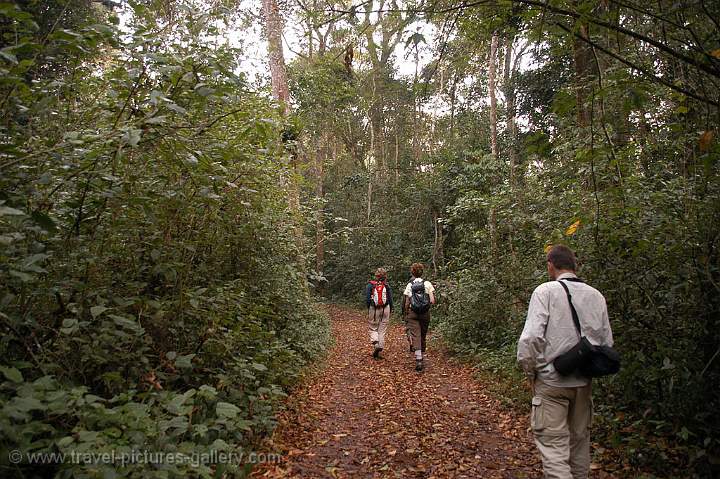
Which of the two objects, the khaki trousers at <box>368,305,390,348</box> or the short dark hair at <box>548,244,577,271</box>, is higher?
the short dark hair at <box>548,244,577,271</box>

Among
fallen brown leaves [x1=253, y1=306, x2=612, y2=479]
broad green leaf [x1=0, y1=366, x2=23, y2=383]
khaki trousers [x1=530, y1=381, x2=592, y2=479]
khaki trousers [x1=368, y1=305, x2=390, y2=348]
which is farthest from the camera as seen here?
khaki trousers [x1=368, y1=305, x2=390, y2=348]

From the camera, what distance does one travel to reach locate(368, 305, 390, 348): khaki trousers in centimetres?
902

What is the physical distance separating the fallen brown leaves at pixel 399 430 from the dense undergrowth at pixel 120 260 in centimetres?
58

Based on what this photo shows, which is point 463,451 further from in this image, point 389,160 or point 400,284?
point 389,160

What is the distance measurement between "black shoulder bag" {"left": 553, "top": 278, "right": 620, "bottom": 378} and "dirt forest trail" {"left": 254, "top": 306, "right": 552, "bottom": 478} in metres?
1.69

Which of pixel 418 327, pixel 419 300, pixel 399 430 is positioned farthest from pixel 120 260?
pixel 418 327

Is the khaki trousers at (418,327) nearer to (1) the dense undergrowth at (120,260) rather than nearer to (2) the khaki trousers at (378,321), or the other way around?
(2) the khaki trousers at (378,321)

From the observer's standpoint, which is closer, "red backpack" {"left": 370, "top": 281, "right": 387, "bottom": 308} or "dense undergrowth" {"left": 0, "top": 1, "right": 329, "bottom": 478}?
"dense undergrowth" {"left": 0, "top": 1, "right": 329, "bottom": 478}

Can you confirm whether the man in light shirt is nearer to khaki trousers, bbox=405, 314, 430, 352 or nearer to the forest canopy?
the forest canopy

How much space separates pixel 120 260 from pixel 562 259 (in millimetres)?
4115

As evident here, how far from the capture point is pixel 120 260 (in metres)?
4.08

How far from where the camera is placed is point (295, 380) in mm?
6293

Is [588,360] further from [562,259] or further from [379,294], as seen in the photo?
[379,294]

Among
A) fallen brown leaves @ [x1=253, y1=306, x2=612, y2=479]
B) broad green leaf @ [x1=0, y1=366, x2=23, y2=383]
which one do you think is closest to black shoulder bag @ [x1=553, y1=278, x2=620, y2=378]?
fallen brown leaves @ [x1=253, y1=306, x2=612, y2=479]
